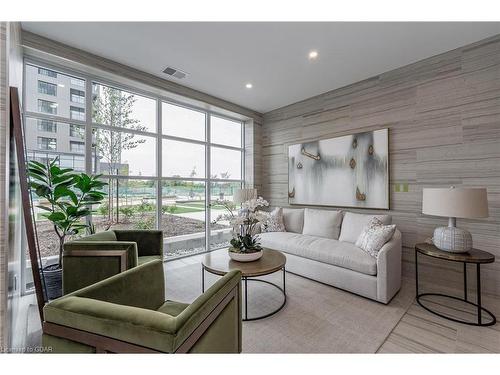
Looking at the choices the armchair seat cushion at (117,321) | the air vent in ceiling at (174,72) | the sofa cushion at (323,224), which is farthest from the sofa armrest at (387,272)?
the air vent in ceiling at (174,72)

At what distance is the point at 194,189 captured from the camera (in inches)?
166

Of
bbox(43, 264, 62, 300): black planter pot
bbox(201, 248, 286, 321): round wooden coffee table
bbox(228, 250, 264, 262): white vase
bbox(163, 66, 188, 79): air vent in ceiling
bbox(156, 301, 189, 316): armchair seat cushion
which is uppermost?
bbox(163, 66, 188, 79): air vent in ceiling

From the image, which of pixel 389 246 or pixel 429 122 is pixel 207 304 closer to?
pixel 389 246

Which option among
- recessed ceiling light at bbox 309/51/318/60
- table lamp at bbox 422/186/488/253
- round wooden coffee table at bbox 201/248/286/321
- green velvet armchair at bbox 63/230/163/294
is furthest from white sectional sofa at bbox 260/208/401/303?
recessed ceiling light at bbox 309/51/318/60

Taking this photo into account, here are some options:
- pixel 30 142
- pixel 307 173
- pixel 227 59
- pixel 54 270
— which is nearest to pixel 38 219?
pixel 54 270

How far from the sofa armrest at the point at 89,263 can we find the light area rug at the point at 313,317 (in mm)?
780

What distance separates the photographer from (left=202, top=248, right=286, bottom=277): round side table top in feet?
6.82

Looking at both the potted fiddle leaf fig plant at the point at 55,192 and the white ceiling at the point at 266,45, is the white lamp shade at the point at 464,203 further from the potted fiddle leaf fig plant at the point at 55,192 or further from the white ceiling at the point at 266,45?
the potted fiddle leaf fig plant at the point at 55,192

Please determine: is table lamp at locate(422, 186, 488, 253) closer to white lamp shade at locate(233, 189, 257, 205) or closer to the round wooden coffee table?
the round wooden coffee table

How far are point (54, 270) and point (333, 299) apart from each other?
3.01 meters

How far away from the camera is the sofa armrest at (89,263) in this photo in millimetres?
2023

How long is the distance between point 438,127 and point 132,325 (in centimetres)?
367

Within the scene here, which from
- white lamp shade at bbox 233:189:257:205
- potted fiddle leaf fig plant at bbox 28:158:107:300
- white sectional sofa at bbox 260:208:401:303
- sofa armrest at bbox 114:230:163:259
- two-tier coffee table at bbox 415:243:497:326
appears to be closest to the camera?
two-tier coffee table at bbox 415:243:497:326

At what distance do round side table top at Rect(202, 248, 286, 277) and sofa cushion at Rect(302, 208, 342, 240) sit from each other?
1.23 meters
